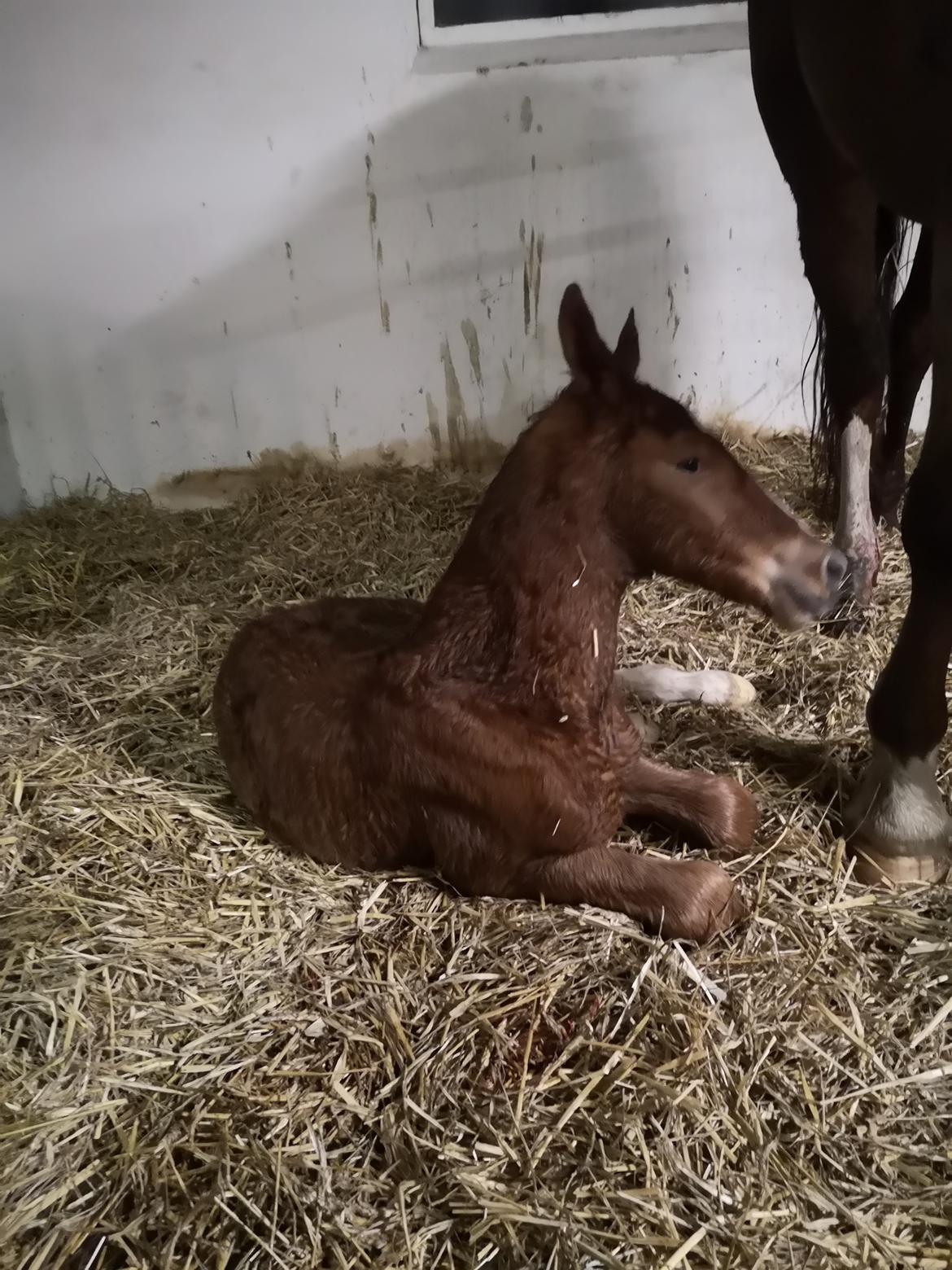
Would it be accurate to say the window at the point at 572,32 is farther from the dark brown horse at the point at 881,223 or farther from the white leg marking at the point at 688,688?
the white leg marking at the point at 688,688

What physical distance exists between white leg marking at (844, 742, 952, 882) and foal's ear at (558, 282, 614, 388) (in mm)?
847

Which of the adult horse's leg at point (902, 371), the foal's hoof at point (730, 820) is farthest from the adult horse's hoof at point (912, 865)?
the adult horse's leg at point (902, 371)

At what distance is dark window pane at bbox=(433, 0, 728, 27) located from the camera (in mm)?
2680

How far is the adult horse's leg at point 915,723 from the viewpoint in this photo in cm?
134

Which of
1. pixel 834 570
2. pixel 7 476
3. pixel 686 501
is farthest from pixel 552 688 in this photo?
pixel 7 476

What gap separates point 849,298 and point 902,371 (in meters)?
0.44

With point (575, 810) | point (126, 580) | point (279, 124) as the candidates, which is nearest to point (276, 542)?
point (126, 580)

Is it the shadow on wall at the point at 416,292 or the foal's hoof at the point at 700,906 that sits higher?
the shadow on wall at the point at 416,292

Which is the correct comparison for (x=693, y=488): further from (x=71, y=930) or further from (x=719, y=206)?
(x=719, y=206)

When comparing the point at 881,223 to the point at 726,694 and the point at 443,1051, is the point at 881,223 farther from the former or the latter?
the point at 443,1051

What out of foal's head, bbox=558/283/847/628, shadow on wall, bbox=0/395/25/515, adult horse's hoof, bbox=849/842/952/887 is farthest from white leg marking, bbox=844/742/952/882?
shadow on wall, bbox=0/395/25/515

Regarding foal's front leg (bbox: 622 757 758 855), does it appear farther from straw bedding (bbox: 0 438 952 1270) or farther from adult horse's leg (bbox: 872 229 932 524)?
adult horse's leg (bbox: 872 229 932 524)

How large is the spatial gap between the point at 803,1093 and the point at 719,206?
8.84ft

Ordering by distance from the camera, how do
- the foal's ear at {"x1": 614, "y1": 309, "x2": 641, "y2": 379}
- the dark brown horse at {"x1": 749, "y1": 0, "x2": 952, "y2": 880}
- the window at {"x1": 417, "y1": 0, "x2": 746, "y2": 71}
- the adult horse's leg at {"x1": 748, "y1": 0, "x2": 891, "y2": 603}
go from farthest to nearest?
the window at {"x1": 417, "y1": 0, "x2": 746, "y2": 71}, the adult horse's leg at {"x1": 748, "y1": 0, "x2": 891, "y2": 603}, the foal's ear at {"x1": 614, "y1": 309, "x2": 641, "y2": 379}, the dark brown horse at {"x1": 749, "y1": 0, "x2": 952, "y2": 880}
